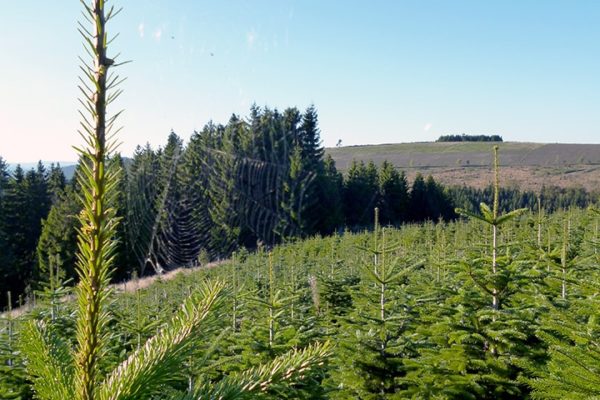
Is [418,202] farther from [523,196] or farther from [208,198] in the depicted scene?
[208,198]

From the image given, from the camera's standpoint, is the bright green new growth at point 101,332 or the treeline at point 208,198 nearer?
the bright green new growth at point 101,332

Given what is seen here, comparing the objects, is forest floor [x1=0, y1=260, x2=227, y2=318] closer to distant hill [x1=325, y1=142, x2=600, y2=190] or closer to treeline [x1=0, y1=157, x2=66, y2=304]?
treeline [x1=0, y1=157, x2=66, y2=304]

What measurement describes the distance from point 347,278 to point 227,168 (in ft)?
77.1

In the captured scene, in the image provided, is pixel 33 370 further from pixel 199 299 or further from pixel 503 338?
pixel 503 338

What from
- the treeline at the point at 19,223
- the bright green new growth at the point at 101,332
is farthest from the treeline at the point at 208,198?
the bright green new growth at the point at 101,332

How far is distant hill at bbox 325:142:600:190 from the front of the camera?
72.9 meters

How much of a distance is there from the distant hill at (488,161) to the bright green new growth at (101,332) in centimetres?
7151

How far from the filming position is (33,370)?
1133mm

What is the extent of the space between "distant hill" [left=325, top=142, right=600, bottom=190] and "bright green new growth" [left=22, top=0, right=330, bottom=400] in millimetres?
71515

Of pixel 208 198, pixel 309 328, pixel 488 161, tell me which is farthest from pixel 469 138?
pixel 309 328

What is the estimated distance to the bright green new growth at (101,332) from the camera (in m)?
0.74

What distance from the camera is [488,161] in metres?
89.7

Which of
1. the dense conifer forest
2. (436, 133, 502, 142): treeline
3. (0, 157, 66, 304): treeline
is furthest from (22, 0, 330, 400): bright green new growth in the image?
(436, 133, 502, 142): treeline

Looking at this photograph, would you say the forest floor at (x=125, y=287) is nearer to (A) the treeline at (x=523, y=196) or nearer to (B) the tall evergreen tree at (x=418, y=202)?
(B) the tall evergreen tree at (x=418, y=202)
